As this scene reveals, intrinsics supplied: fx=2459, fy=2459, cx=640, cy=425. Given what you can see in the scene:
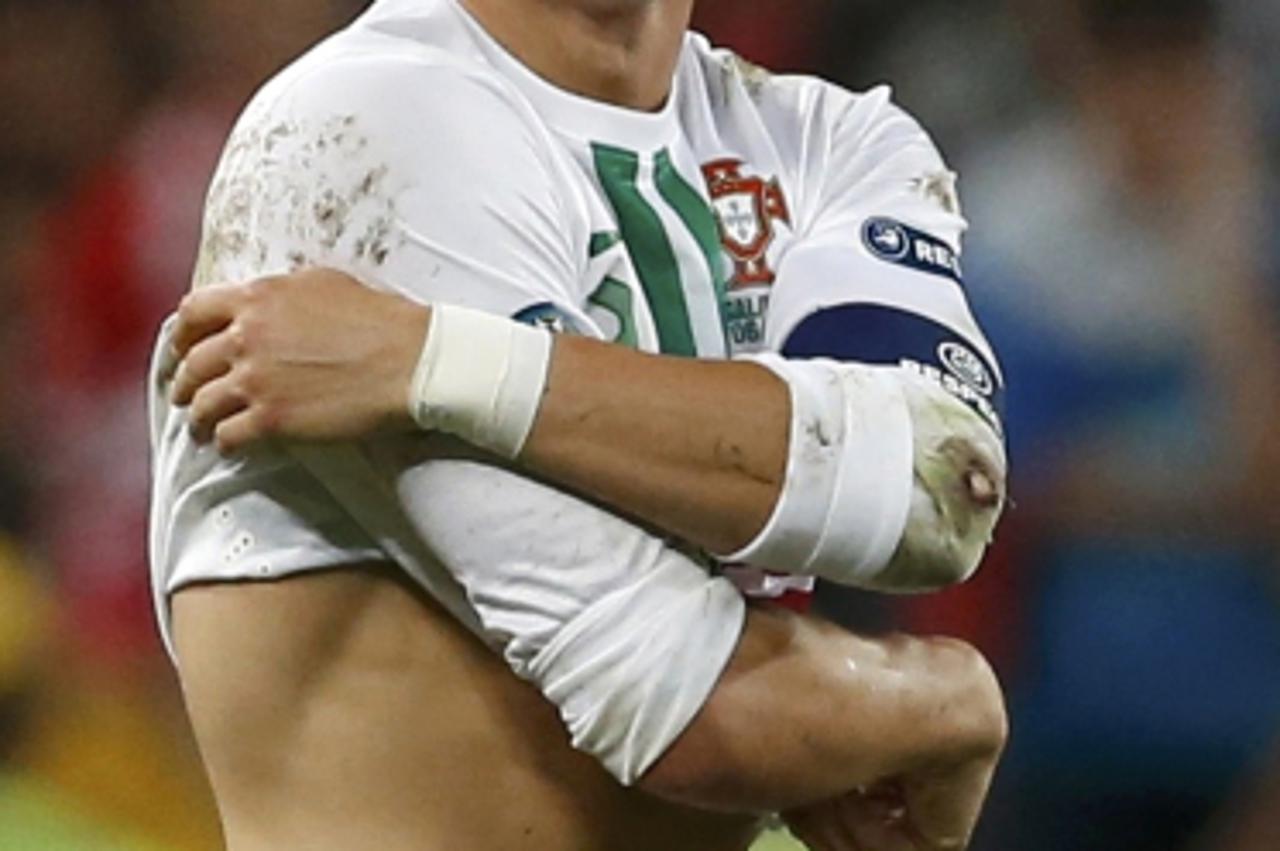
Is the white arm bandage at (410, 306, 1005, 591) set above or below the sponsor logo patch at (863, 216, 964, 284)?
below

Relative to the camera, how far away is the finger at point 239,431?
97cm

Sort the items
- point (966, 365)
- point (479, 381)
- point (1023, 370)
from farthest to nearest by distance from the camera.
Result: point (1023, 370), point (966, 365), point (479, 381)

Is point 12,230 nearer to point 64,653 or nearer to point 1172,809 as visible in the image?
point 64,653

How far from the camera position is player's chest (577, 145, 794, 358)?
105cm

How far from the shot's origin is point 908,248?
1.10 metres

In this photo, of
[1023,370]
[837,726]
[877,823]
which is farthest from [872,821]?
[1023,370]

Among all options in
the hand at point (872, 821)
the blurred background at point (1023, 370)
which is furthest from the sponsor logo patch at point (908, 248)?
the blurred background at point (1023, 370)

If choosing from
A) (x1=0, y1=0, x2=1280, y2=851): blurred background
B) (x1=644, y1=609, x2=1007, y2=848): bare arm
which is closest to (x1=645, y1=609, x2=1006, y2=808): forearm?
(x1=644, y1=609, x2=1007, y2=848): bare arm

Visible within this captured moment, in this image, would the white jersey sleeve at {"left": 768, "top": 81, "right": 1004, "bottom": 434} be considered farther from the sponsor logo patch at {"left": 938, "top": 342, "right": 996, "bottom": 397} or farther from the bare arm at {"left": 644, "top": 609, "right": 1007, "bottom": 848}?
the bare arm at {"left": 644, "top": 609, "right": 1007, "bottom": 848}

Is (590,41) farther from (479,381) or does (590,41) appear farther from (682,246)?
(479,381)

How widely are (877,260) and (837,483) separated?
15 cm

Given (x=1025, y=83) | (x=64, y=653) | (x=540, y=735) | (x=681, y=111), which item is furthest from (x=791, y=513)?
(x=64, y=653)

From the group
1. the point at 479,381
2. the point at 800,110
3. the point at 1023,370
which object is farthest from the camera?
the point at 1023,370

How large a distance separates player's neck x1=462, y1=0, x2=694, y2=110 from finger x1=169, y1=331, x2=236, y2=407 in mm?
198
